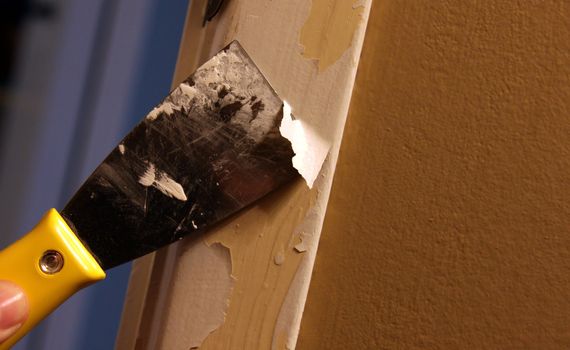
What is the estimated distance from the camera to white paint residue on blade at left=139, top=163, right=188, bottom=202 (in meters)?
0.42

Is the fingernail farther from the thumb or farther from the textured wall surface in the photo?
the textured wall surface

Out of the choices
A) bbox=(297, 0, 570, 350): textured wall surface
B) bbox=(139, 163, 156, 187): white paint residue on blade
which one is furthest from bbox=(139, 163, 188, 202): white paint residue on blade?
bbox=(297, 0, 570, 350): textured wall surface

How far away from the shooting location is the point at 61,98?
877 millimetres

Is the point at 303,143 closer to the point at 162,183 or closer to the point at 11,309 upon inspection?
the point at 162,183

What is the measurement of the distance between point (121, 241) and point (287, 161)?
127mm

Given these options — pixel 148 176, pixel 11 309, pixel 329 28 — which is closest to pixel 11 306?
pixel 11 309

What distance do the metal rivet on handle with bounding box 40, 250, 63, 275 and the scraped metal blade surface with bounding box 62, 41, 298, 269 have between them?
0.07 ft

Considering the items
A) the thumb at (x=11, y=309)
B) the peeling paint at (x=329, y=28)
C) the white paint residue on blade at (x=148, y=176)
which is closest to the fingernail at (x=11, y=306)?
the thumb at (x=11, y=309)

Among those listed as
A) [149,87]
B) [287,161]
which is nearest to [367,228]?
[287,161]

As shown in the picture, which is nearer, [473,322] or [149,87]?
[473,322]

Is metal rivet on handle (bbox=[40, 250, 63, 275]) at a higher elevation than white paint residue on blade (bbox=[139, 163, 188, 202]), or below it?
below

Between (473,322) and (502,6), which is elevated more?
(502,6)

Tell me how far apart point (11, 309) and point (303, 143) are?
22 centimetres

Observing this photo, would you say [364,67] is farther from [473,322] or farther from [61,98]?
[61,98]
